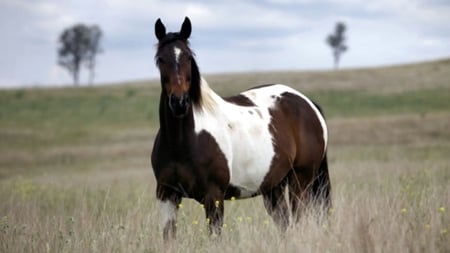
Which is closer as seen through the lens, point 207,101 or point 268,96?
point 207,101

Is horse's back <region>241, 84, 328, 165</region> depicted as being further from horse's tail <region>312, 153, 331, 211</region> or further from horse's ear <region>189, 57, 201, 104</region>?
horse's ear <region>189, 57, 201, 104</region>

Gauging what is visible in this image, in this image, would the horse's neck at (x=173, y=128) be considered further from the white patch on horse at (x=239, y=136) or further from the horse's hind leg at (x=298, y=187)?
the horse's hind leg at (x=298, y=187)

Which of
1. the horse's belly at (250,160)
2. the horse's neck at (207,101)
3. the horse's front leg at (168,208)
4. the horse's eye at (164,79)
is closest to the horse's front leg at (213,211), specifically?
the horse's front leg at (168,208)

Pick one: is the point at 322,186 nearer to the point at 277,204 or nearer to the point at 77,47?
the point at 277,204

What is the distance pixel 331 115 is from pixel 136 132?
11.9 meters

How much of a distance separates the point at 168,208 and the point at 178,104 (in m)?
1.13

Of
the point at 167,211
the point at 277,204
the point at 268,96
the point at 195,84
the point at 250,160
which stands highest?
the point at 195,84

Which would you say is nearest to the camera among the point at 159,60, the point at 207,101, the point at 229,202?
the point at 159,60

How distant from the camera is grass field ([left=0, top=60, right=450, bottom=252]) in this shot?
5766 mm

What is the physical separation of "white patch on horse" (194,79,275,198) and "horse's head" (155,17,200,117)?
23 centimetres

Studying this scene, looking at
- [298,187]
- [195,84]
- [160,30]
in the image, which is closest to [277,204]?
[298,187]

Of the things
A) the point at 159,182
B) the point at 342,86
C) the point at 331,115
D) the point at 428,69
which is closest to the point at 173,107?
the point at 159,182

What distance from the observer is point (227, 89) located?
53.2 metres

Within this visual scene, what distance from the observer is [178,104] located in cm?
579
